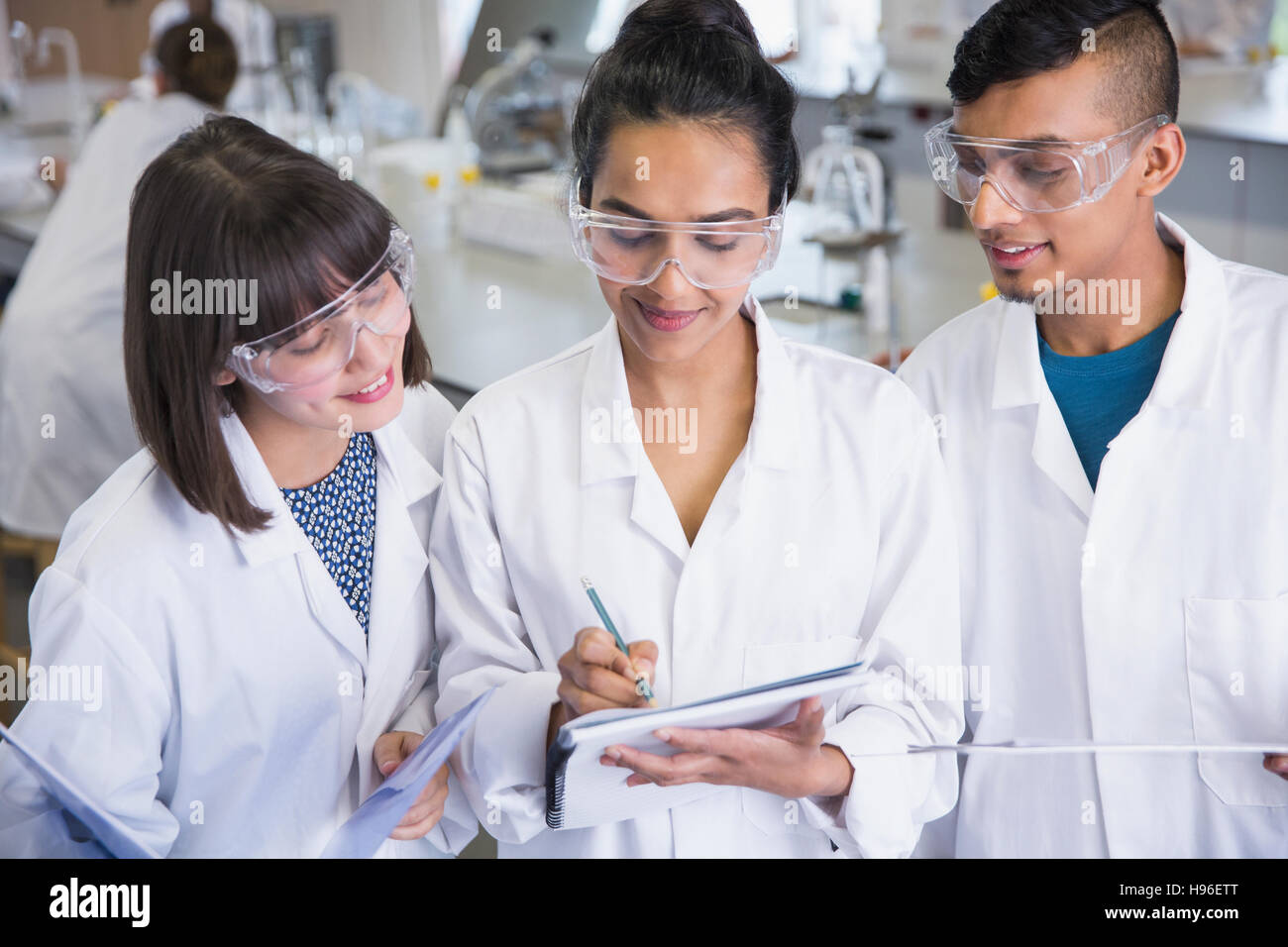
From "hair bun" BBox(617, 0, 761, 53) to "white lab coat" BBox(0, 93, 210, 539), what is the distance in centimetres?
220

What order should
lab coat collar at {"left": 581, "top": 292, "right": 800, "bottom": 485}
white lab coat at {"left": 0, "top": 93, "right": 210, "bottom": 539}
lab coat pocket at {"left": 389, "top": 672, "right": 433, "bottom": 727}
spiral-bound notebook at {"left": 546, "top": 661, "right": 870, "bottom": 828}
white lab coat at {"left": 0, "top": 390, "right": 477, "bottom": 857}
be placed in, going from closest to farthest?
spiral-bound notebook at {"left": 546, "top": 661, "right": 870, "bottom": 828} → white lab coat at {"left": 0, "top": 390, "right": 477, "bottom": 857} → lab coat collar at {"left": 581, "top": 292, "right": 800, "bottom": 485} → lab coat pocket at {"left": 389, "top": 672, "right": 433, "bottom": 727} → white lab coat at {"left": 0, "top": 93, "right": 210, "bottom": 539}

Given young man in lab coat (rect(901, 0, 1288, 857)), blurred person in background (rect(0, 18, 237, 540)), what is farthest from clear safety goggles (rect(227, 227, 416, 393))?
blurred person in background (rect(0, 18, 237, 540))

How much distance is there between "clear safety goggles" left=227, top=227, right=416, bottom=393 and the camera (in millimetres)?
1397

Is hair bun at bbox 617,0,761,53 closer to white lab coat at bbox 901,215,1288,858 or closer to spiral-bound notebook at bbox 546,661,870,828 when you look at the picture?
white lab coat at bbox 901,215,1288,858

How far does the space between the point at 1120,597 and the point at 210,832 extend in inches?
45.7

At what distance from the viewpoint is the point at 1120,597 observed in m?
1.53

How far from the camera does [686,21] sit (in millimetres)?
1471

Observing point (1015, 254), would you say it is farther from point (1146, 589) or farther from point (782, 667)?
point (782, 667)

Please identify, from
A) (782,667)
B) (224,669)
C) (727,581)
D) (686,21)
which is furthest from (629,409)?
(224,669)

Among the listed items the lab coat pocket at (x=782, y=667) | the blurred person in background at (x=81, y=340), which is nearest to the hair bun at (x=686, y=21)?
the lab coat pocket at (x=782, y=667)

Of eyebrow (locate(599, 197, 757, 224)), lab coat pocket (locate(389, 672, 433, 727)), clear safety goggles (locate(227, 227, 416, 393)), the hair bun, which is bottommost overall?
lab coat pocket (locate(389, 672, 433, 727))

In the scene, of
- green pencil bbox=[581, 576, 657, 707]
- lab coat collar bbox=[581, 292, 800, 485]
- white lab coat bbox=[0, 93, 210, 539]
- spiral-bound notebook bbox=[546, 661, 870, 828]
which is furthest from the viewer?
white lab coat bbox=[0, 93, 210, 539]

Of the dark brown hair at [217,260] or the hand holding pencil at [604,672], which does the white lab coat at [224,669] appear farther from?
the hand holding pencil at [604,672]

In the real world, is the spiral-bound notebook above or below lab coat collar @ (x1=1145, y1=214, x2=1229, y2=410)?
below
